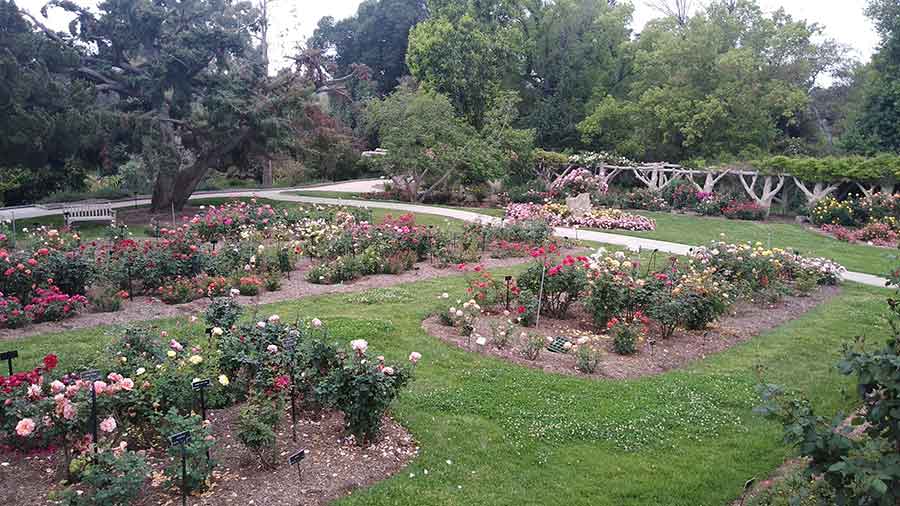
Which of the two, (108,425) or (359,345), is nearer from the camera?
(108,425)

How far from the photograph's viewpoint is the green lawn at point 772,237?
13.2 metres

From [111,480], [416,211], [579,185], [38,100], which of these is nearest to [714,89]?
[579,185]

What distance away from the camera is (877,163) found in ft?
58.7

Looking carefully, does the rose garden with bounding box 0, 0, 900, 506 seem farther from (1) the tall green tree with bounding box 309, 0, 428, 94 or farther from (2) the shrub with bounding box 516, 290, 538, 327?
(1) the tall green tree with bounding box 309, 0, 428, 94

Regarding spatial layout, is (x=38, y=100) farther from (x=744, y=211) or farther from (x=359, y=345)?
(x=744, y=211)

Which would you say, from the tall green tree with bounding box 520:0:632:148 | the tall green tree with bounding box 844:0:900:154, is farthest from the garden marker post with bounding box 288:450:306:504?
the tall green tree with bounding box 520:0:632:148

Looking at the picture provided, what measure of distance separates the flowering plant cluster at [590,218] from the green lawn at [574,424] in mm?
9400

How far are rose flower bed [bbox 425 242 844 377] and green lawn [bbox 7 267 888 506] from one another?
36 cm

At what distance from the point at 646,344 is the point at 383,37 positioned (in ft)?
113

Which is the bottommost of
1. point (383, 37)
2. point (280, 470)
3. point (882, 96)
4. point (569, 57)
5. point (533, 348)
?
point (280, 470)

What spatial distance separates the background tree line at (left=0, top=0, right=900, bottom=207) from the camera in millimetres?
15852

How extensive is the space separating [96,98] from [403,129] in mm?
8730

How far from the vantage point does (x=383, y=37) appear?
38.2m

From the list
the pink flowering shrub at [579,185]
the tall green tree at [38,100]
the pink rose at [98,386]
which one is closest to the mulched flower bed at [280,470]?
the pink rose at [98,386]
